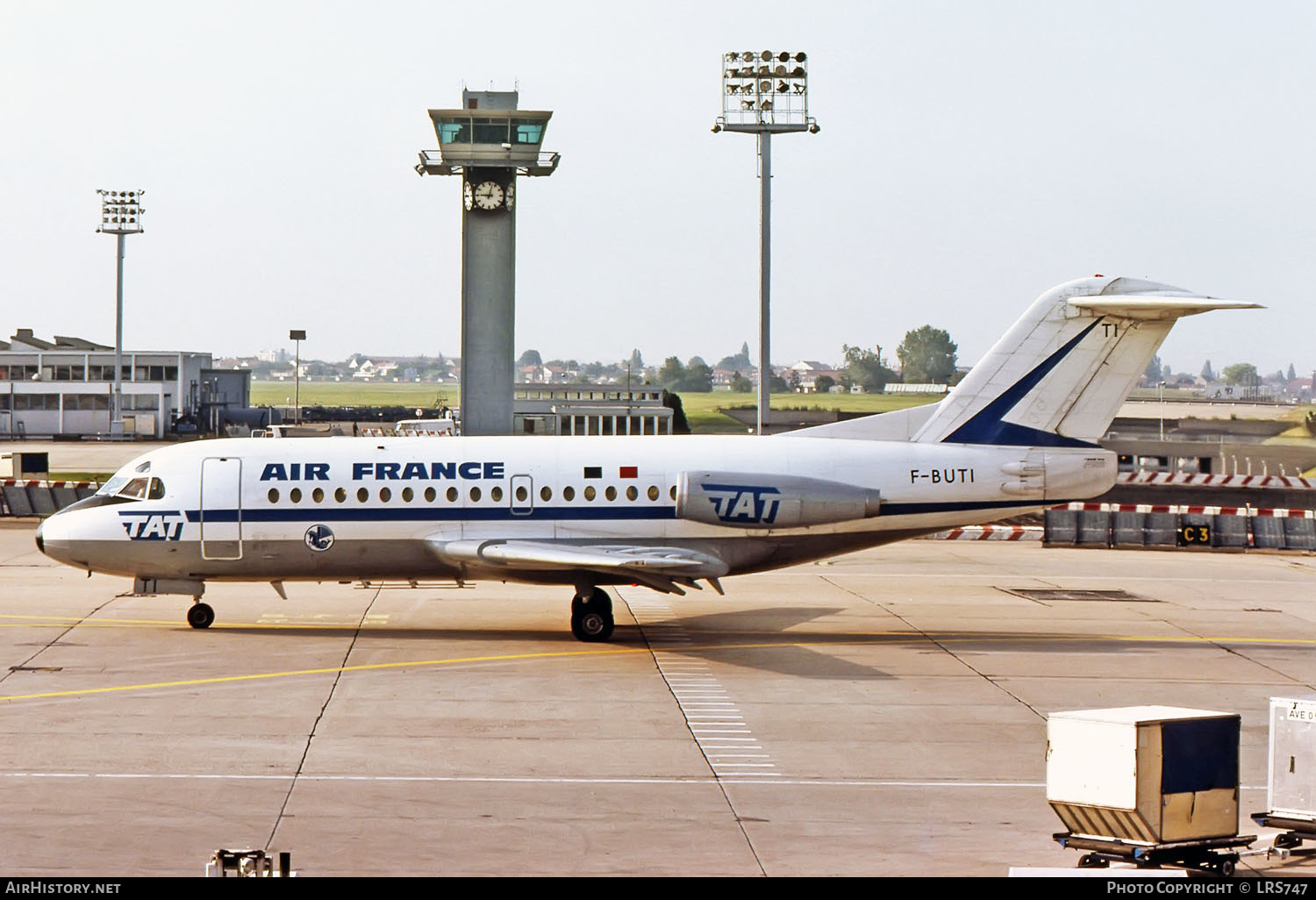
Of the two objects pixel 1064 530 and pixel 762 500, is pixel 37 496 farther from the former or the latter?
pixel 1064 530

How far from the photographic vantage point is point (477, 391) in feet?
252

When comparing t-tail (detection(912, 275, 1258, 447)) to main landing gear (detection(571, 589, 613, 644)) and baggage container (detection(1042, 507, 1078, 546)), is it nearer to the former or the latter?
main landing gear (detection(571, 589, 613, 644))

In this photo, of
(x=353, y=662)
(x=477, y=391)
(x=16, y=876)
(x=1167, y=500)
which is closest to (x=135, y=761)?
(x=16, y=876)

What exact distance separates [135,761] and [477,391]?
198 ft

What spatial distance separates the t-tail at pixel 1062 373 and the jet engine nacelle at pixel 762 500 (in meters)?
2.28

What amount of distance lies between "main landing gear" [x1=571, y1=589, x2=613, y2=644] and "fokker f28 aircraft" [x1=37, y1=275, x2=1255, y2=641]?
0.03 m

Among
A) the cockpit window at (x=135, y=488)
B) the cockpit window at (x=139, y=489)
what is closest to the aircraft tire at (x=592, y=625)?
the cockpit window at (x=139, y=489)

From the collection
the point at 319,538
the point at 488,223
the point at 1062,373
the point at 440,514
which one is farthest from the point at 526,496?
the point at 488,223

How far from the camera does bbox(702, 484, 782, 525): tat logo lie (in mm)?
25734

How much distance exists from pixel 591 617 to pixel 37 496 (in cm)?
2825

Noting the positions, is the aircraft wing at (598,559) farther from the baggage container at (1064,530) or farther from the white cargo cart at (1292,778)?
the baggage container at (1064,530)

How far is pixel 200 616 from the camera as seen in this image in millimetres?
26625

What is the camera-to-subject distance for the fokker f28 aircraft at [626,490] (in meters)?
26.0

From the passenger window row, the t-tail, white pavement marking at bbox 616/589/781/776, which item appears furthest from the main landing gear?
the t-tail
